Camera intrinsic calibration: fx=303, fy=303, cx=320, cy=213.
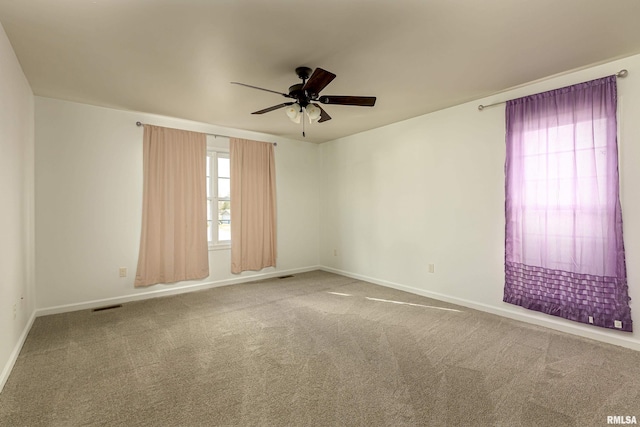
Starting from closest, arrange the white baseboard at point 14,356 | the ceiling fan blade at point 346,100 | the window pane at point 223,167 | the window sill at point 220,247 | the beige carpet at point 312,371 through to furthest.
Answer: the beige carpet at point 312,371 < the white baseboard at point 14,356 < the ceiling fan blade at point 346,100 < the window sill at point 220,247 < the window pane at point 223,167

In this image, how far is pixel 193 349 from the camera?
8.91ft

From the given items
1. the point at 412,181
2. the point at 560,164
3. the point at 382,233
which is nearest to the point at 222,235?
the point at 382,233

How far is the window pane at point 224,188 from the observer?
16.4 ft

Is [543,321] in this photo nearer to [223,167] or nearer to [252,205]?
[252,205]

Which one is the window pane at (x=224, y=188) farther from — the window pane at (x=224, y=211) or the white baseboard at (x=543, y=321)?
the white baseboard at (x=543, y=321)

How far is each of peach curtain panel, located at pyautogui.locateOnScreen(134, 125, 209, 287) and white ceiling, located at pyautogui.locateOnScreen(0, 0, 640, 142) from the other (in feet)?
2.99

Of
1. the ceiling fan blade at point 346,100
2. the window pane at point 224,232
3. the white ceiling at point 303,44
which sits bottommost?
the window pane at point 224,232

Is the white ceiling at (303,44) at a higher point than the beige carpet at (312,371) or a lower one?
higher

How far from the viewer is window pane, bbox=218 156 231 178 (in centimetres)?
499

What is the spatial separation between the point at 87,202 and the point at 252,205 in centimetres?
226

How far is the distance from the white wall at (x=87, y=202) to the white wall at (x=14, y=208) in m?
0.15

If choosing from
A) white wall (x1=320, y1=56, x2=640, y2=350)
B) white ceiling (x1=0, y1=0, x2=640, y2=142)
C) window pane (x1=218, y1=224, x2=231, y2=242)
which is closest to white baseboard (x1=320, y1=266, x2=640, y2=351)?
white wall (x1=320, y1=56, x2=640, y2=350)

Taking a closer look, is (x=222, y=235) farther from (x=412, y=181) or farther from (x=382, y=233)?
(x=412, y=181)

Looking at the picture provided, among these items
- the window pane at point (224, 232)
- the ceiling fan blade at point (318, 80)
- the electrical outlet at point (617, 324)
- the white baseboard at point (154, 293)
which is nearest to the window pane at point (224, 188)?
the window pane at point (224, 232)
